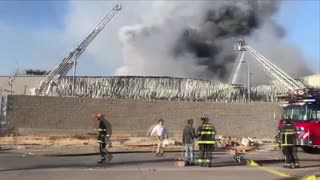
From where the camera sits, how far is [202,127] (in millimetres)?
19125

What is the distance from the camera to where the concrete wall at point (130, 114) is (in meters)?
42.5

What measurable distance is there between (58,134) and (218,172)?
27.4 metres

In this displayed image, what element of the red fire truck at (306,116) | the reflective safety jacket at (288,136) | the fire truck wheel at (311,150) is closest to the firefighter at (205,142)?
the reflective safety jacket at (288,136)

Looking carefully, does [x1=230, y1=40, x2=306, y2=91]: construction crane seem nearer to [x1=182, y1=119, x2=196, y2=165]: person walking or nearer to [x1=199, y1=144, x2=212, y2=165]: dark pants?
[x1=182, y1=119, x2=196, y2=165]: person walking

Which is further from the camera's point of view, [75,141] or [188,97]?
[188,97]

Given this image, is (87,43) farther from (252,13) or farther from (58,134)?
(58,134)

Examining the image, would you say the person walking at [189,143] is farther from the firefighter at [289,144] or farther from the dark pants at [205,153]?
the firefighter at [289,144]

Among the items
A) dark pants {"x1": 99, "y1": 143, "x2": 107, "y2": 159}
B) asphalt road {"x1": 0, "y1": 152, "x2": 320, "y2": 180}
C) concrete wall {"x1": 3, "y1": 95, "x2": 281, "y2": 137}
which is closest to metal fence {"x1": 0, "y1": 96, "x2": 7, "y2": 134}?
concrete wall {"x1": 3, "y1": 95, "x2": 281, "y2": 137}

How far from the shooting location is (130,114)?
44.5 m

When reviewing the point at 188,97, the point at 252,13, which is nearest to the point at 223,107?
the point at 188,97

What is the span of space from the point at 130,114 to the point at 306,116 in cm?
2185

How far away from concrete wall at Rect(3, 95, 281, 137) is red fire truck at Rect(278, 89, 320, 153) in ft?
59.6

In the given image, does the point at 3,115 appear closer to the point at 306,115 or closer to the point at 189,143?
the point at 306,115

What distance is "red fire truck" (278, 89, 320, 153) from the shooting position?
79.1ft
